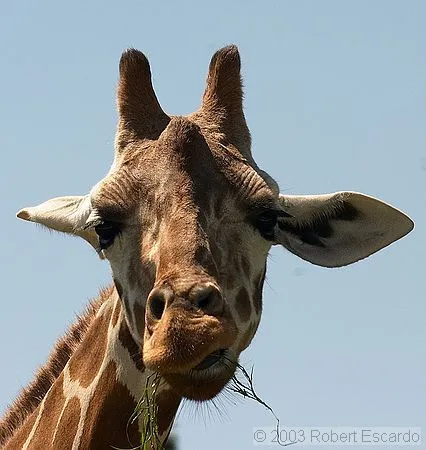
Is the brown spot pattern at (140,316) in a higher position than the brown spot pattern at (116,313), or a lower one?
higher

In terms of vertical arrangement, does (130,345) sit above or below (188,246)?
below

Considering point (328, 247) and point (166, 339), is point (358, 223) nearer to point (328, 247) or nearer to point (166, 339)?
point (328, 247)

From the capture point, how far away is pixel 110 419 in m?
9.77

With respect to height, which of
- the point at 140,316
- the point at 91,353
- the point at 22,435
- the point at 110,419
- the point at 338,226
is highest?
the point at 338,226

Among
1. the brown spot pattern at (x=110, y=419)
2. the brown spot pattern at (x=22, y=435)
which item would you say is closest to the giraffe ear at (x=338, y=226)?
the brown spot pattern at (x=110, y=419)

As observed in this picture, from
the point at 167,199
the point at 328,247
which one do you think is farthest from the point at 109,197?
the point at 328,247

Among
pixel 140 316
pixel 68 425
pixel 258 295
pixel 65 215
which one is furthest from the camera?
pixel 65 215

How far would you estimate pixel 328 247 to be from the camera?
10.6 metres

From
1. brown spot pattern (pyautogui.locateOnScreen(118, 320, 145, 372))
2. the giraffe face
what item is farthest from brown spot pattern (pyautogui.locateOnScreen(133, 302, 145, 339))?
brown spot pattern (pyautogui.locateOnScreen(118, 320, 145, 372))

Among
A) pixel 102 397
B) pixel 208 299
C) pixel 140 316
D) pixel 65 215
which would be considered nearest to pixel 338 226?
pixel 140 316

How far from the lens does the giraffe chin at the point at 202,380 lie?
27.9 feet

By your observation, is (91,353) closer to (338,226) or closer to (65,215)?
(65,215)

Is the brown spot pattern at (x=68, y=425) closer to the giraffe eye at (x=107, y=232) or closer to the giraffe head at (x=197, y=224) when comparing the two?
the giraffe head at (x=197, y=224)

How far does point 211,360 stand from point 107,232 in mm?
1562
